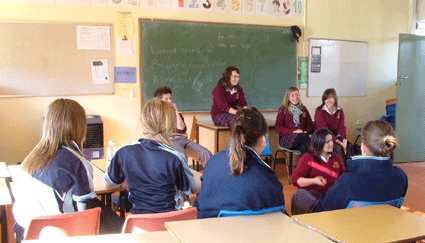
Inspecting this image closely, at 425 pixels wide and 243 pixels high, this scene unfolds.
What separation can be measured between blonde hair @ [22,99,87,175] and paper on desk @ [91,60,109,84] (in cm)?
289

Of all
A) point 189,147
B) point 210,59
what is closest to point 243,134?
point 189,147

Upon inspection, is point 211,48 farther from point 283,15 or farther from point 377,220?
point 377,220

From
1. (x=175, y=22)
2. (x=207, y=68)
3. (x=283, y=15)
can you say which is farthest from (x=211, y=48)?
(x=283, y=15)

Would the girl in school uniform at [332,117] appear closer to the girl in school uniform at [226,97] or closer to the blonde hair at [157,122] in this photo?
the girl in school uniform at [226,97]

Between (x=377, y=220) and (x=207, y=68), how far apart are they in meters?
4.03

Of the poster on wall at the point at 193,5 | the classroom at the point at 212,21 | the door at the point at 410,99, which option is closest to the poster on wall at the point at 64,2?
the classroom at the point at 212,21

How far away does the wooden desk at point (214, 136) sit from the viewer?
16.2 ft

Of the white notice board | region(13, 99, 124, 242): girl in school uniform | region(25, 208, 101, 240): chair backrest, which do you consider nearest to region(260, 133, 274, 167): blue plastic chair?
the white notice board

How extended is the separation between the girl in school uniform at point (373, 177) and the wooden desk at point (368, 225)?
28 centimetres

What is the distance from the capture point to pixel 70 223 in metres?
1.69

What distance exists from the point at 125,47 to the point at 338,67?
11.1ft

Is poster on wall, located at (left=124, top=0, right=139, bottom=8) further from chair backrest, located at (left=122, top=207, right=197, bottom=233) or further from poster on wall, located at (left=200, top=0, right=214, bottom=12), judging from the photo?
chair backrest, located at (left=122, top=207, right=197, bottom=233)

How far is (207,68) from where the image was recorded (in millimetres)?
5418

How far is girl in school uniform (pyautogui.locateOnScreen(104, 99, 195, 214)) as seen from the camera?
2037 mm
